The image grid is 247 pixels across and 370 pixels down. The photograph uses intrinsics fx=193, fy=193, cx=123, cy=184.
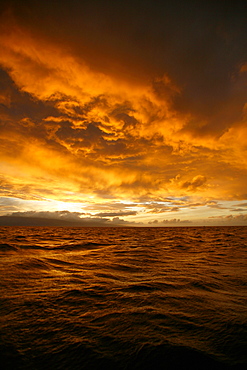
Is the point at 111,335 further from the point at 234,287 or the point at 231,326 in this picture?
the point at 234,287

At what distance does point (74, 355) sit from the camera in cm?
241

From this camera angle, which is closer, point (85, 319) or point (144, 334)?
point (144, 334)

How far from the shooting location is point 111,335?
2867 millimetres

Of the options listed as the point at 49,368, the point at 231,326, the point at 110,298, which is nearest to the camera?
the point at 49,368

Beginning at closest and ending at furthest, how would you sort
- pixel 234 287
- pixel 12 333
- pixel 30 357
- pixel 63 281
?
pixel 30 357 → pixel 12 333 → pixel 234 287 → pixel 63 281

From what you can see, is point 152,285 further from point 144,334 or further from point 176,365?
point 176,365

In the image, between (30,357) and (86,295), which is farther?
(86,295)

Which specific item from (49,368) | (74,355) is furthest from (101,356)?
(49,368)

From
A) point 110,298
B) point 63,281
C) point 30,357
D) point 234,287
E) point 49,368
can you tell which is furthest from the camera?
point 63,281

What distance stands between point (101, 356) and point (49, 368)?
61 centimetres

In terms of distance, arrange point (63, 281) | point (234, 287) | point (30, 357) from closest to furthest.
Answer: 1. point (30, 357)
2. point (234, 287)
3. point (63, 281)

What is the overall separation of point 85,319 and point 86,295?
3.82 ft

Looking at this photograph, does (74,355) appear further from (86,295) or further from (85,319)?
(86,295)

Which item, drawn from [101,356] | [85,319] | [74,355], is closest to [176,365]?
[101,356]
